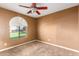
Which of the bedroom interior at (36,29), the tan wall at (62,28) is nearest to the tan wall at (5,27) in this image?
the bedroom interior at (36,29)

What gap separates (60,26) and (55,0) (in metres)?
2.33

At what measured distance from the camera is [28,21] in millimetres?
2334

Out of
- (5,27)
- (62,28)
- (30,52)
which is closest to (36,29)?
(30,52)

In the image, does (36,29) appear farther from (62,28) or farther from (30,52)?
(62,28)

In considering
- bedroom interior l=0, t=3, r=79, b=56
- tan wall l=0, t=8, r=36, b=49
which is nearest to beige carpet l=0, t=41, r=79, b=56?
bedroom interior l=0, t=3, r=79, b=56

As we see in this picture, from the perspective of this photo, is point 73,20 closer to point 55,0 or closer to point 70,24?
point 70,24

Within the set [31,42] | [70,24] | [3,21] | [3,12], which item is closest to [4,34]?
[3,21]

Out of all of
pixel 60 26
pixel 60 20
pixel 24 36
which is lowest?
pixel 24 36

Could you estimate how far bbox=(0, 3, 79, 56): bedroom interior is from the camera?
2248mm

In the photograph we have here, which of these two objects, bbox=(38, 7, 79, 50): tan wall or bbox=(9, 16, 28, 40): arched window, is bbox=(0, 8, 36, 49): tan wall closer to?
bbox=(9, 16, 28, 40): arched window

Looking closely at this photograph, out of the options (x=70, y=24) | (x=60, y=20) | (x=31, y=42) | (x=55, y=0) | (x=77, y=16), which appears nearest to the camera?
(x=55, y=0)

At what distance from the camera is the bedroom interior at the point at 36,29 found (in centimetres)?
225

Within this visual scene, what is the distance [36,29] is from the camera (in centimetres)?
241

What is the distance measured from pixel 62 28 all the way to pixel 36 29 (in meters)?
1.29
